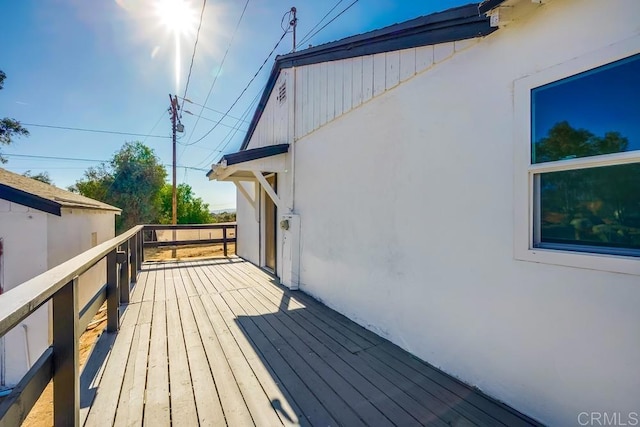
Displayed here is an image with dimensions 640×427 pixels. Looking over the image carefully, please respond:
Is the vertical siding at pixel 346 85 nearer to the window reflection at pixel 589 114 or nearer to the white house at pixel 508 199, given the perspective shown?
the white house at pixel 508 199

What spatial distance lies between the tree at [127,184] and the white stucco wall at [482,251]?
16342 mm

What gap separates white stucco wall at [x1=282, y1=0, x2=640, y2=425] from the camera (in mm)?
1415

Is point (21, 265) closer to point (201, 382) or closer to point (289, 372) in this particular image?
point (201, 382)

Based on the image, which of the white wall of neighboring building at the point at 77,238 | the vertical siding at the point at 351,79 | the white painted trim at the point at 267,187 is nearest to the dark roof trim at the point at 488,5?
the vertical siding at the point at 351,79

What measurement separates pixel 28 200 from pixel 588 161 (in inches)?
255

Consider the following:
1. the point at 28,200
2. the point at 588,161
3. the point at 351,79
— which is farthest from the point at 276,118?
the point at 588,161

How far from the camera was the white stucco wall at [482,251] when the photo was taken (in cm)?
142

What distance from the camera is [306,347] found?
2.63m

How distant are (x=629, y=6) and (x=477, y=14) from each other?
2.79ft

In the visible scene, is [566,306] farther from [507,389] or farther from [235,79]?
[235,79]

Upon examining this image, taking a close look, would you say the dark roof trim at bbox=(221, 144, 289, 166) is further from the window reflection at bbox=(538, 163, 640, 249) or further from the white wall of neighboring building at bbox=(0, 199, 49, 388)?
the window reflection at bbox=(538, 163, 640, 249)

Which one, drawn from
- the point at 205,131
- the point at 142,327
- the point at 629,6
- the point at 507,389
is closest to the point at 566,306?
the point at 507,389

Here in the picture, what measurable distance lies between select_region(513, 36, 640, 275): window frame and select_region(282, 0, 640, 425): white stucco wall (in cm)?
4

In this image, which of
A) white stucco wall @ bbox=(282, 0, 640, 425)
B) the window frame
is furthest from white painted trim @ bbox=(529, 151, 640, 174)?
white stucco wall @ bbox=(282, 0, 640, 425)
